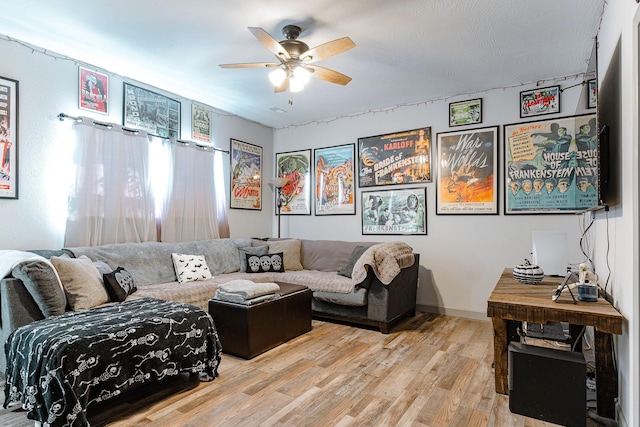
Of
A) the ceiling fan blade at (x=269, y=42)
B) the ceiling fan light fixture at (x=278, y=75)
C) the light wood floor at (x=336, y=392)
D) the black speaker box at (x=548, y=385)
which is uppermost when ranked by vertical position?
the ceiling fan blade at (x=269, y=42)

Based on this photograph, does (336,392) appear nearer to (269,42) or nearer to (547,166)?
(269,42)

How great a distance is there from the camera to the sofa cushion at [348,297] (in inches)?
145

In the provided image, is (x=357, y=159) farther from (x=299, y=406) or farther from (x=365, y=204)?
(x=299, y=406)

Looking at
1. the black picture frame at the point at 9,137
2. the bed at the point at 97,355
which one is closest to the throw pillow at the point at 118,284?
the bed at the point at 97,355

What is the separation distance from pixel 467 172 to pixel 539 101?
3.40 feet

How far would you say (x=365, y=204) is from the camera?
16.3 ft

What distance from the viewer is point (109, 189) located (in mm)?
3584

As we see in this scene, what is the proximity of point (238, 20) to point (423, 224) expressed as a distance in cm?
313

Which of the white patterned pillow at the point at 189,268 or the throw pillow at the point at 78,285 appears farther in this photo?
the white patterned pillow at the point at 189,268

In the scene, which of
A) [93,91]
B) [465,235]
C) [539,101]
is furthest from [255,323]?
[539,101]

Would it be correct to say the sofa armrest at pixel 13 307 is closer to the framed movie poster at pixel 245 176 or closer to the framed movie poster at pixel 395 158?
the framed movie poster at pixel 245 176

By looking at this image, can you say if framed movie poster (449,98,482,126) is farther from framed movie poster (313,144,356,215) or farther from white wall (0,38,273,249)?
white wall (0,38,273,249)

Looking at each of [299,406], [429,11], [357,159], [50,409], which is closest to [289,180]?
[357,159]

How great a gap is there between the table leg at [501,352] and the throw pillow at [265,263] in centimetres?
278
